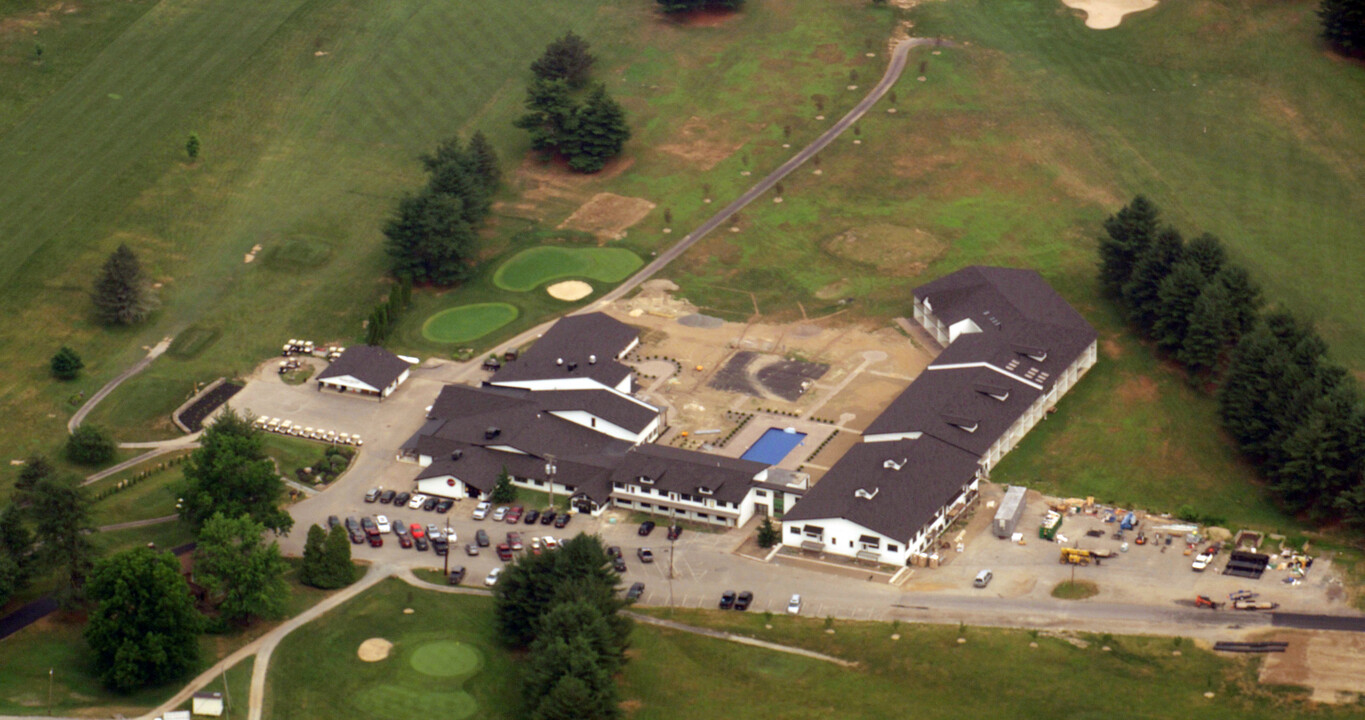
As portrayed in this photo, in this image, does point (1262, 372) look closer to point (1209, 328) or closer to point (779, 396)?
point (1209, 328)

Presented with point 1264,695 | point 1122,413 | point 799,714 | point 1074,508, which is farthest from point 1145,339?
point 799,714

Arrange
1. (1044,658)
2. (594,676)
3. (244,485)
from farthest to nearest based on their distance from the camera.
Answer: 1. (244,485)
2. (1044,658)
3. (594,676)

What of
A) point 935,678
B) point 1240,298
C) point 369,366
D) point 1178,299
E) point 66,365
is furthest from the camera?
point 66,365

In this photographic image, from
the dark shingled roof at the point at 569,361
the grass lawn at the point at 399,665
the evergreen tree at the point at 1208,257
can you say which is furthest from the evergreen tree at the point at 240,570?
the evergreen tree at the point at 1208,257

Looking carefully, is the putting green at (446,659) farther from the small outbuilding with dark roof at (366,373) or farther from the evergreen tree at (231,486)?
the small outbuilding with dark roof at (366,373)

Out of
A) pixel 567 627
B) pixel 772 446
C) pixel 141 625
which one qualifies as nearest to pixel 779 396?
pixel 772 446

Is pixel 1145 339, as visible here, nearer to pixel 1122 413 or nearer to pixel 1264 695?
pixel 1122 413

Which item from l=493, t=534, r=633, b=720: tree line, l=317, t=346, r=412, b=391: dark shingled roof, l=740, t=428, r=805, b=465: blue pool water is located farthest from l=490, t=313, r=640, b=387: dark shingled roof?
l=493, t=534, r=633, b=720: tree line
